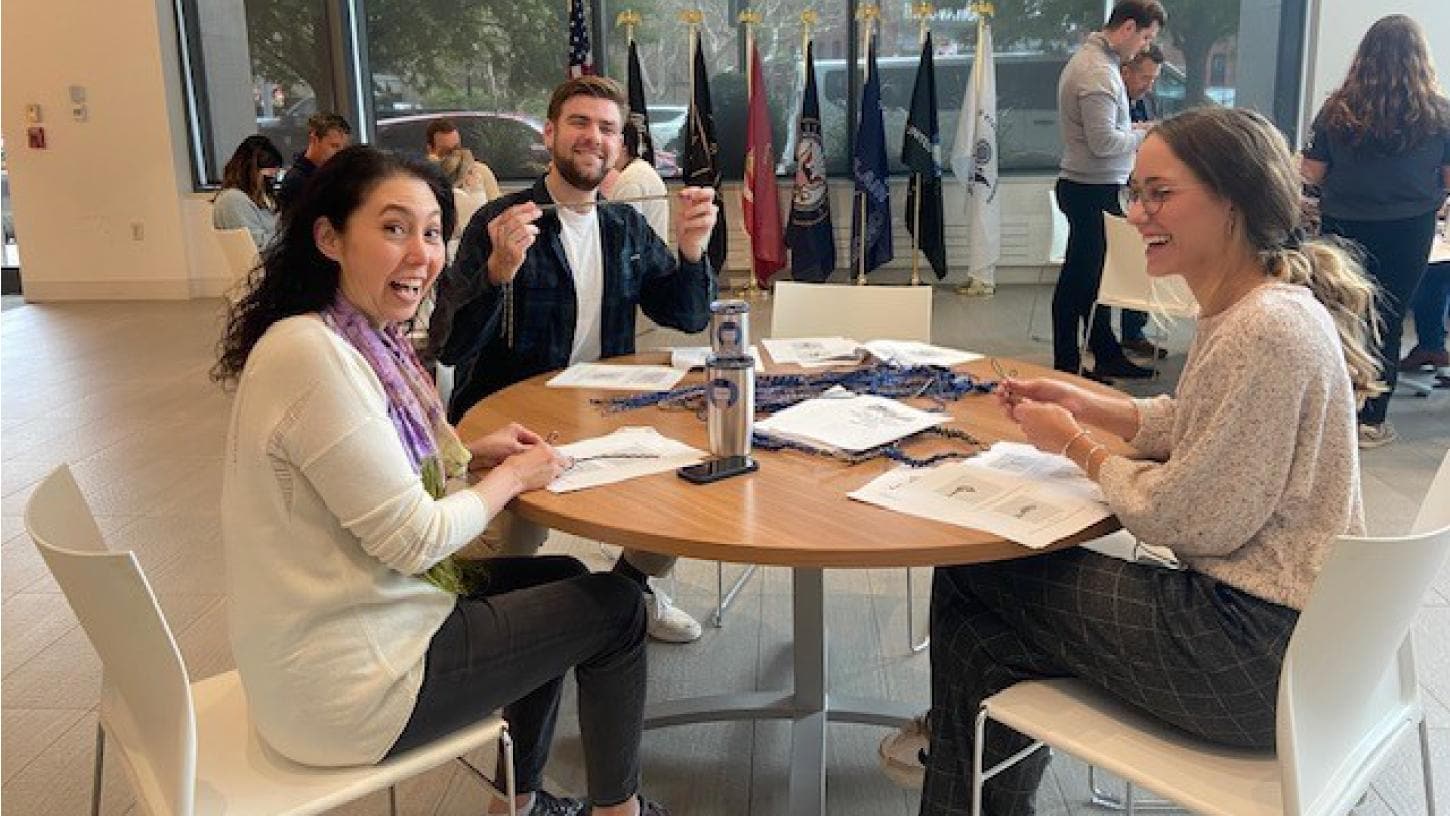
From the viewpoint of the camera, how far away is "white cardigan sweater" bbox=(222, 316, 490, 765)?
1.39 meters

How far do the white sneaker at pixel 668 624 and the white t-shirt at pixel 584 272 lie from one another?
60 cm

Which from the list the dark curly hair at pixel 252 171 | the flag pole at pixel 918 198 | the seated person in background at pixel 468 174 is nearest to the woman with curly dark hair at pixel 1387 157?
the flag pole at pixel 918 198

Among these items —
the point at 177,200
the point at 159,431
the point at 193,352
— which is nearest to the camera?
the point at 159,431

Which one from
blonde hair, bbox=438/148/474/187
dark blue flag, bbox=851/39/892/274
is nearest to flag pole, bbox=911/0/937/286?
dark blue flag, bbox=851/39/892/274

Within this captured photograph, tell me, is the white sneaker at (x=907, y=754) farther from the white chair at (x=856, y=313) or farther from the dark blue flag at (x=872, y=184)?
the dark blue flag at (x=872, y=184)

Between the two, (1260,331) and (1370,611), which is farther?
(1260,331)

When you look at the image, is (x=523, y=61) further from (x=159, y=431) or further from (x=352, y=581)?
(x=352, y=581)

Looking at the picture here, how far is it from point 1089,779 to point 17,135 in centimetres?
807

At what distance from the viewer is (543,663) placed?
160cm

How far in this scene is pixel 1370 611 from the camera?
1.25 metres

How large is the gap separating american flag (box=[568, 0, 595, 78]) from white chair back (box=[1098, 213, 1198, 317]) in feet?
12.1

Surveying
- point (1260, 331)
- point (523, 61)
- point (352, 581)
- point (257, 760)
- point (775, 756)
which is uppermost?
point (523, 61)

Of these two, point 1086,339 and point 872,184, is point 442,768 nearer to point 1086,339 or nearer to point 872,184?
point 1086,339

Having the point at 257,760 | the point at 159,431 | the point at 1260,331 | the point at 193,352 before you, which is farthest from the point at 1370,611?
the point at 193,352
